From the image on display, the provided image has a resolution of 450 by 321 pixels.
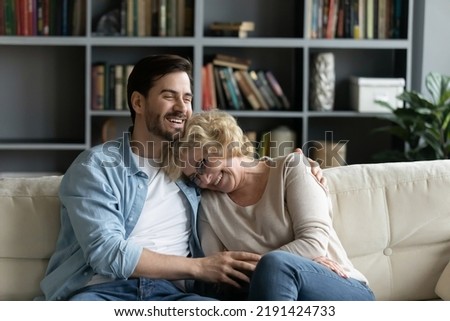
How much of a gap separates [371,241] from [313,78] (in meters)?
2.32

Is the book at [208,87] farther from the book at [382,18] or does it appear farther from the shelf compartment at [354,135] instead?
the book at [382,18]

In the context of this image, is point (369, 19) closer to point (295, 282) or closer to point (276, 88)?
point (276, 88)

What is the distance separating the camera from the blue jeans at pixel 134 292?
2379 mm

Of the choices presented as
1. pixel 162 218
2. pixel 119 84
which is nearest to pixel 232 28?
pixel 119 84

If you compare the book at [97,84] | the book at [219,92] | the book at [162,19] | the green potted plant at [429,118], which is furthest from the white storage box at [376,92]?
the book at [97,84]

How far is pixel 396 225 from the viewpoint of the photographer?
2709mm

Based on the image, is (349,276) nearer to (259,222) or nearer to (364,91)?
(259,222)

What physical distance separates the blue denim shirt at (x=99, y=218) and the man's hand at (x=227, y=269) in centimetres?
16

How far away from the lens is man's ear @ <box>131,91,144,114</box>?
2639 mm

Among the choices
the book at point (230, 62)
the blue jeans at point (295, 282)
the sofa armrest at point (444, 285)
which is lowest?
the sofa armrest at point (444, 285)

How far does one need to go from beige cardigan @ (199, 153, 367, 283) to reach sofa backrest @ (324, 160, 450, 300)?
0.47ft

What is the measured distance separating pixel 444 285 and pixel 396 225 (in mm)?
235

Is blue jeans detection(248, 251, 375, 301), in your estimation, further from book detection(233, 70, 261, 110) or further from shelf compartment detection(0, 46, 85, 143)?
shelf compartment detection(0, 46, 85, 143)
